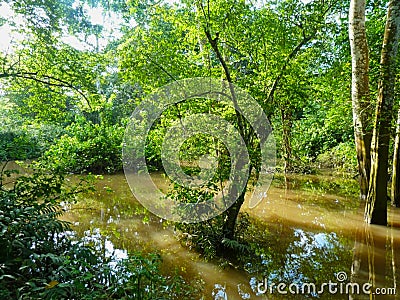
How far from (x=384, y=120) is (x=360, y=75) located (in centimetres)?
119

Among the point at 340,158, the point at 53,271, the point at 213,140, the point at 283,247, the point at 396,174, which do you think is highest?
the point at 213,140

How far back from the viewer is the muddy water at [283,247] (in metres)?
3.41

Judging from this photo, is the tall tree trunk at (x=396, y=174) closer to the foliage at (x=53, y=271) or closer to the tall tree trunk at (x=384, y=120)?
the tall tree trunk at (x=384, y=120)

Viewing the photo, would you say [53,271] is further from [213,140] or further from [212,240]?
[213,140]

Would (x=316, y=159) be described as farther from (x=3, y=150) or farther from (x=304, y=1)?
(x=3, y=150)

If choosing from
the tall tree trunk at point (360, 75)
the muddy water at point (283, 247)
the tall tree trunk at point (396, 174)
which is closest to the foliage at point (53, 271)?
the muddy water at point (283, 247)

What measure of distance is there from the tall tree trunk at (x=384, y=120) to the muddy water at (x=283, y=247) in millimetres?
414

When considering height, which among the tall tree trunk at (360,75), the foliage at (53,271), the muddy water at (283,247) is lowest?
the muddy water at (283,247)

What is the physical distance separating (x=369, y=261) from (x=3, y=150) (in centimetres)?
519

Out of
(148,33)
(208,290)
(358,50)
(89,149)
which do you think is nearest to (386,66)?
(358,50)

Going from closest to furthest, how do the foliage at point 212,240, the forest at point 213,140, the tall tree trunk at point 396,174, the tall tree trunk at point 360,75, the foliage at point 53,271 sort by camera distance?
1. the foliage at point 53,271
2. the forest at point 213,140
3. the foliage at point 212,240
4. the tall tree trunk at point 360,75
5. the tall tree trunk at point 396,174

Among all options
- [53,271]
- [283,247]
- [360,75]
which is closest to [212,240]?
[283,247]

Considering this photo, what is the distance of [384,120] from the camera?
16.3 feet

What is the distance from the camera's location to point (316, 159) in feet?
49.4
